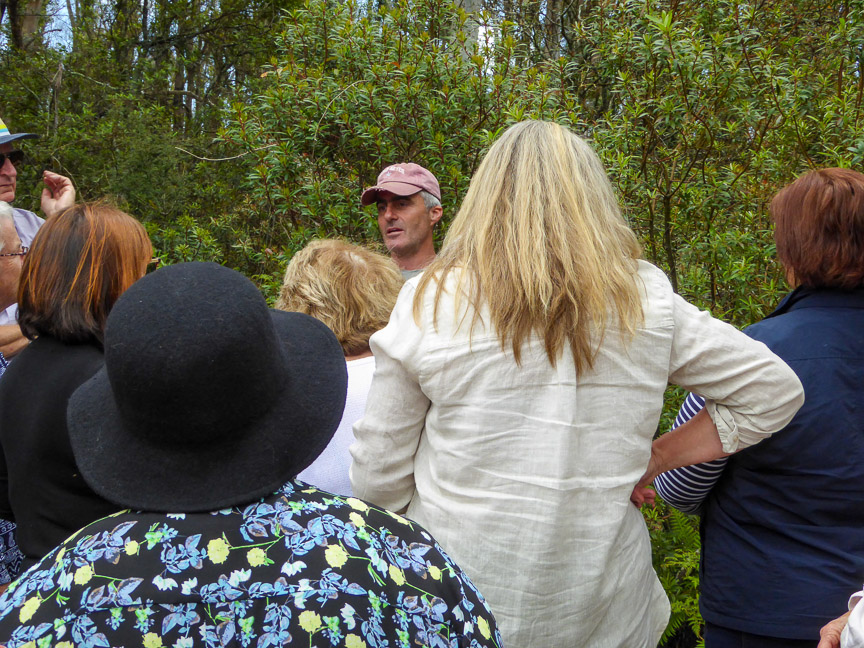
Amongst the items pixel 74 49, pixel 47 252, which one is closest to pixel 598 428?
pixel 47 252

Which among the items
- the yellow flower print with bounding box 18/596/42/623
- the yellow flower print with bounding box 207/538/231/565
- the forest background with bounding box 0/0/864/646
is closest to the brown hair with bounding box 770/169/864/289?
the forest background with bounding box 0/0/864/646

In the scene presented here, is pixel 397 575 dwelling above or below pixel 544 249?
below

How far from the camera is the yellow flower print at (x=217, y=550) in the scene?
3.45ft

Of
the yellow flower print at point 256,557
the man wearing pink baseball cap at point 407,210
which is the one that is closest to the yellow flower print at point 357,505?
the yellow flower print at point 256,557

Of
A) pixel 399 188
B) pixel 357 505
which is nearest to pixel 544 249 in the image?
pixel 357 505

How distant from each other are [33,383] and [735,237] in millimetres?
2922

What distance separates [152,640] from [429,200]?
3.05m

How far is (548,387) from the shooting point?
1686mm

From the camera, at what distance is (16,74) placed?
771 centimetres

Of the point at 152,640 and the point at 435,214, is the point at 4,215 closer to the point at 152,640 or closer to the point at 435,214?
the point at 435,214

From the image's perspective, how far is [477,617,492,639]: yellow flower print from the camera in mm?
1190

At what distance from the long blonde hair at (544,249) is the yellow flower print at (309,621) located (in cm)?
78

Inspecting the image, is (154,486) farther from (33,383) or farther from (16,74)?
(16,74)

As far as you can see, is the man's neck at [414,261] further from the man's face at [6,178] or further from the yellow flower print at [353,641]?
the yellow flower print at [353,641]
